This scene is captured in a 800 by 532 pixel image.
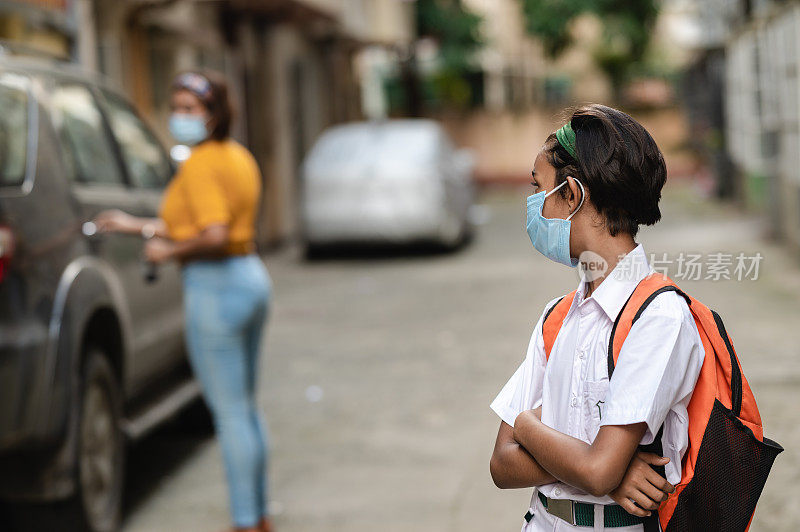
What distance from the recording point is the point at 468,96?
30.5m

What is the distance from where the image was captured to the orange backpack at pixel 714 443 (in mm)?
1866

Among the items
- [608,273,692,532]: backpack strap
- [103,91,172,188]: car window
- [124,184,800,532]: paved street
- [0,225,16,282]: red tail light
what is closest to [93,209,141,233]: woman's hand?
[0,225,16,282]: red tail light

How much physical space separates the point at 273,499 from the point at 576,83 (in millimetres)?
36521

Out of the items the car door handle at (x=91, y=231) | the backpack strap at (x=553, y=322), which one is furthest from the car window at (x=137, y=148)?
the backpack strap at (x=553, y=322)

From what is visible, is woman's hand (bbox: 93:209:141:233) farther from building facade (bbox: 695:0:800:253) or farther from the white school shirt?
building facade (bbox: 695:0:800:253)

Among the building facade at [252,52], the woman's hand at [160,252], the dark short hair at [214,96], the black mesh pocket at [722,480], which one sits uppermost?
the building facade at [252,52]

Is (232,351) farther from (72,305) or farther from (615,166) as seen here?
(615,166)

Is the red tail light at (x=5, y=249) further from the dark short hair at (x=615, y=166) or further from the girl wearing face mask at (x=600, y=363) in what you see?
the dark short hair at (x=615, y=166)

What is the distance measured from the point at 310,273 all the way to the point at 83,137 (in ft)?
27.3

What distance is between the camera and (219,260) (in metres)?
4.41

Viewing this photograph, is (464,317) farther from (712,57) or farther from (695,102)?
(695,102)

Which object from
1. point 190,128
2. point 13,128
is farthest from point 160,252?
point 13,128

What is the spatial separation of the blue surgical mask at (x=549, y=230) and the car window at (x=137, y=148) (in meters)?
3.85

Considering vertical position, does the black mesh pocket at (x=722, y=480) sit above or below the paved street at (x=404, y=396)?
above
